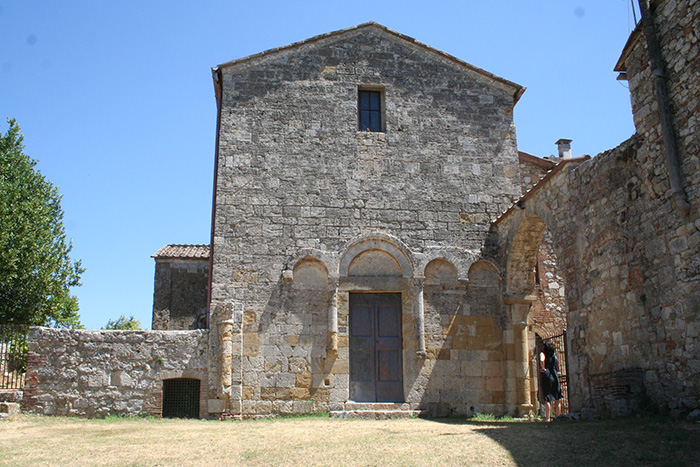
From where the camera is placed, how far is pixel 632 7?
9352mm

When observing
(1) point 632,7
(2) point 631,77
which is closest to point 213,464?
(2) point 631,77

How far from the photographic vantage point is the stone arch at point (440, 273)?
41.5 ft

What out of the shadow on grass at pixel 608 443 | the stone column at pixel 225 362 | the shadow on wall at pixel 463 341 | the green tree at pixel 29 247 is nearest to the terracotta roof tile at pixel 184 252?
the green tree at pixel 29 247

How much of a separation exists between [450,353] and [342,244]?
3040 millimetres

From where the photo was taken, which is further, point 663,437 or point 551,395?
point 551,395

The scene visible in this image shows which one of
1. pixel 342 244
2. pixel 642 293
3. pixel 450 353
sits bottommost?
pixel 450 353

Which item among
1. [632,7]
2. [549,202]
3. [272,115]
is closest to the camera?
[632,7]

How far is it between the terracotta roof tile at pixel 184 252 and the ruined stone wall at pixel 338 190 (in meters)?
5.43

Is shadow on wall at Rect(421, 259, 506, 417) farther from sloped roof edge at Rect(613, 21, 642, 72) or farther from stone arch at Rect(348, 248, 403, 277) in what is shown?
sloped roof edge at Rect(613, 21, 642, 72)

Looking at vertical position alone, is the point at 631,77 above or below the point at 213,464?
above

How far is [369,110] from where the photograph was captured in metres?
13.7

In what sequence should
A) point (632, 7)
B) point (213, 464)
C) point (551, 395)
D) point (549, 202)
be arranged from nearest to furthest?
1. point (213, 464)
2. point (632, 7)
3. point (549, 202)
4. point (551, 395)

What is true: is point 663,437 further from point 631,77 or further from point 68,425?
point 68,425

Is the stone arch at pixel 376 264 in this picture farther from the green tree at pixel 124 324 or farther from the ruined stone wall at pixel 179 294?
the green tree at pixel 124 324
